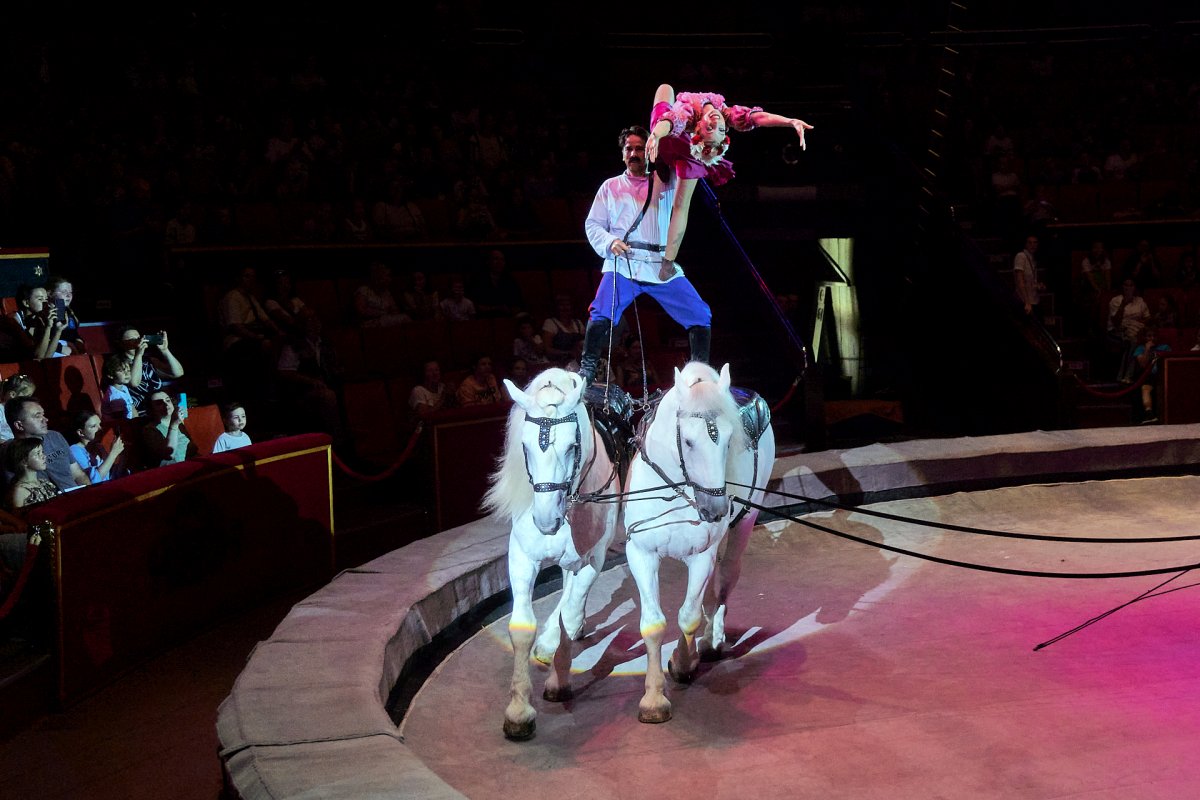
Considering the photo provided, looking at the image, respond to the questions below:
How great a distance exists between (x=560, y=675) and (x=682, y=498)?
3.22ft

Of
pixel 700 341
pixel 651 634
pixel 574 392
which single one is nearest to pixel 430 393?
pixel 700 341

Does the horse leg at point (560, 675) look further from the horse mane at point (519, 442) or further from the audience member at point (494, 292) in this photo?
the audience member at point (494, 292)

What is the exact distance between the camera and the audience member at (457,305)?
37.0 ft

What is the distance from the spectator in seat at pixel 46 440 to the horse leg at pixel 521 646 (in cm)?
297

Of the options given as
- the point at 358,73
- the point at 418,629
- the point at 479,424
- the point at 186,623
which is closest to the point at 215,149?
the point at 358,73

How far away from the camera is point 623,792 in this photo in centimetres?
429

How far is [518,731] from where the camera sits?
474cm

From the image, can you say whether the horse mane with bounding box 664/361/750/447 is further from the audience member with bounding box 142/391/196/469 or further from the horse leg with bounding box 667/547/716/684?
the audience member with bounding box 142/391/196/469

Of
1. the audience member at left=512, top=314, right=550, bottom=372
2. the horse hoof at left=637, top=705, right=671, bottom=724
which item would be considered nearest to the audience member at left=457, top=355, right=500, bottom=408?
the audience member at left=512, top=314, right=550, bottom=372

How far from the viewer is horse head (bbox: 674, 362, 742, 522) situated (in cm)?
472

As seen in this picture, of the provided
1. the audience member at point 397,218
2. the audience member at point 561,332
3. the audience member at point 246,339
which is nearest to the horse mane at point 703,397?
the audience member at point 246,339

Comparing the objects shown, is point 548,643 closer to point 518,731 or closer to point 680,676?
point 518,731

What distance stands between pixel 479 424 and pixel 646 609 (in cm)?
385

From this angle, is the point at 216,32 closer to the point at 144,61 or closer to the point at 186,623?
the point at 144,61
